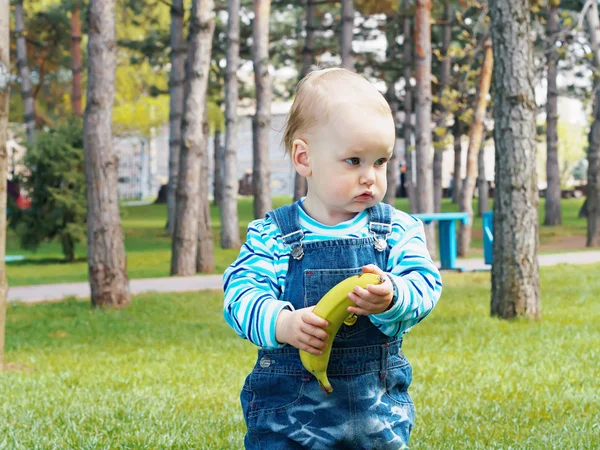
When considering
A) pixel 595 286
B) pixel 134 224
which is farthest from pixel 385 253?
pixel 134 224

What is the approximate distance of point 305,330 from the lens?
2.60 metres

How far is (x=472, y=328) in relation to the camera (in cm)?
958

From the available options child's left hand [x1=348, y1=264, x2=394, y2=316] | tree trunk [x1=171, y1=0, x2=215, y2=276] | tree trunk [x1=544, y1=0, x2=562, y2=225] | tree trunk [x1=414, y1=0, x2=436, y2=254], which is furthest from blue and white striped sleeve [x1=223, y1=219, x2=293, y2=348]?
tree trunk [x1=544, y1=0, x2=562, y2=225]

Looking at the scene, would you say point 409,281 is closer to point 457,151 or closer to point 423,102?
point 423,102

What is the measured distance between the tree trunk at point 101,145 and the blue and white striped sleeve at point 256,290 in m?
9.16

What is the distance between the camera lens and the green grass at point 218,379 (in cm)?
504

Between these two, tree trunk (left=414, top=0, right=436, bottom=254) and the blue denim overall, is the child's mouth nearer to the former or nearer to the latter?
the blue denim overall

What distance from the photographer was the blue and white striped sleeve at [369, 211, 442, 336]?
272 centimetres

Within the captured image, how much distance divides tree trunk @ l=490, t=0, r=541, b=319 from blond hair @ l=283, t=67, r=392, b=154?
22.8ft

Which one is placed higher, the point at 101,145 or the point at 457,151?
the point at 101,145

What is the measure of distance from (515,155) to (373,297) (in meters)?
7.41

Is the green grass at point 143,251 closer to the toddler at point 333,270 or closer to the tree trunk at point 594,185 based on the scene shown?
the tree trunk at point 594,185

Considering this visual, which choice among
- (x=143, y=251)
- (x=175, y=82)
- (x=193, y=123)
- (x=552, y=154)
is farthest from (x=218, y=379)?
(x=552, y=154)

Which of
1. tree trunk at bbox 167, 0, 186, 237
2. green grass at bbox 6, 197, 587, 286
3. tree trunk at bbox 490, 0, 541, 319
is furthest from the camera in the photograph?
tree trunk at bbox 167, 0, 186, 237
